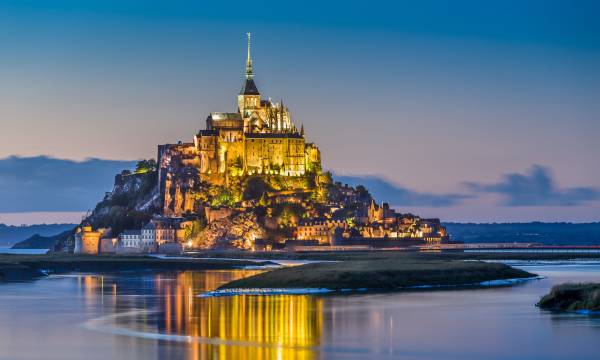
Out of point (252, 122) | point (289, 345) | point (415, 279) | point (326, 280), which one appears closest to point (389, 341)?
point (289, 345)

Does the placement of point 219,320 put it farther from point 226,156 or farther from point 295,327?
point 226,156

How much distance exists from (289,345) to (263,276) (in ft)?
102

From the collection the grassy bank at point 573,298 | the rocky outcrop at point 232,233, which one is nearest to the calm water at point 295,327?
the grassy bank at point 573,298

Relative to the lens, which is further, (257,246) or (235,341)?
(257,246)

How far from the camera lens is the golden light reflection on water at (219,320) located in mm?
40062

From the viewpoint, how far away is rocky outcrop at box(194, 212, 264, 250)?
15975 cm

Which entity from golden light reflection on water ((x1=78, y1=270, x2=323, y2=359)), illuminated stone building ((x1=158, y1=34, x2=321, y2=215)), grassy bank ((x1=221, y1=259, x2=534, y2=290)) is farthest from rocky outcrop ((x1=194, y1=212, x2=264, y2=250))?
golden light reflection on water ((x1=78, y1=270, x2=323, y2=359))

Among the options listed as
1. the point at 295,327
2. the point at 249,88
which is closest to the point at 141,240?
the point at 249,88

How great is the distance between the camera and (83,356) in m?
39.4

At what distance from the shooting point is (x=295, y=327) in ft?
154

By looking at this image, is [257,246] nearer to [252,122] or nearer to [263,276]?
[252,122]

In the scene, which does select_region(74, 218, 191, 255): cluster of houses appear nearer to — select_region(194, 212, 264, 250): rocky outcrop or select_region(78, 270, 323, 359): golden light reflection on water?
select_region(194, 212, 264, 250): rocky outcrop

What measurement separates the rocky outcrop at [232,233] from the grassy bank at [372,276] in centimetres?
7833

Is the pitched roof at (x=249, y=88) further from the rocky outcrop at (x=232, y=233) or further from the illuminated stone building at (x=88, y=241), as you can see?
the illuminated stone building at (x=88, y=241)
